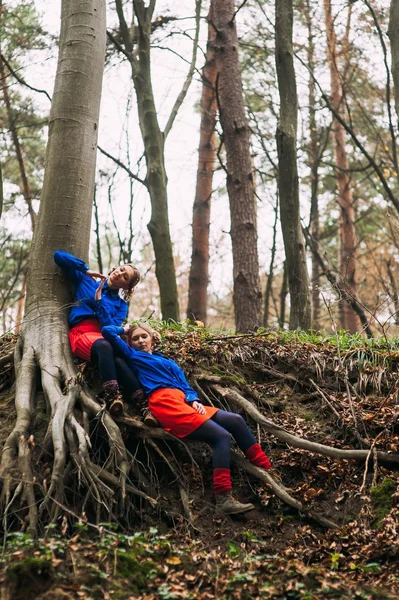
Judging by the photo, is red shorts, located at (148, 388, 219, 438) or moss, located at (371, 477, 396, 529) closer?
moss, located at (371, 477, 396, 529)

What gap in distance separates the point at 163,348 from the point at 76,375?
1.20 metres

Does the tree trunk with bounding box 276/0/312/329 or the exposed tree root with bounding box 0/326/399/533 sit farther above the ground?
the tree trunk with bounding box 276/0/312/329

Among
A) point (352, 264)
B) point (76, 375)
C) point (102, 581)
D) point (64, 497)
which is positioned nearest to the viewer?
point (102, 581)

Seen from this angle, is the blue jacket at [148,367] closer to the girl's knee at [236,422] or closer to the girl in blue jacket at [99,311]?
the girl in blue jacket at [99,311]

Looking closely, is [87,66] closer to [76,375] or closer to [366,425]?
[76,375]

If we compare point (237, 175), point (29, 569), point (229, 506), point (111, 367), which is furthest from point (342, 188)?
point (29, 569)

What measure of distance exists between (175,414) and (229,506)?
825 mm

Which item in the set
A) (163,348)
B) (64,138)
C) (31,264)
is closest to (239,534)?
(163,348)

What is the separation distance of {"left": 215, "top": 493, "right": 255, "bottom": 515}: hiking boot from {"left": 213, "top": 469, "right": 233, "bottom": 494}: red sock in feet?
0.13

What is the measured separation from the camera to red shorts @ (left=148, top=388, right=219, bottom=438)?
17.1 ft

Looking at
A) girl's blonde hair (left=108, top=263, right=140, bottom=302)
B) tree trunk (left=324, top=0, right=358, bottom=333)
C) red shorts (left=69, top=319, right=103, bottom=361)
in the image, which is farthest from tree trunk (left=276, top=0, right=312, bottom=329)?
tree trunk (left=324, top=0, right=358, bottom=333)

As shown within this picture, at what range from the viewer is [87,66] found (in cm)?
646

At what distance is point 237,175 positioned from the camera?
10219 mm

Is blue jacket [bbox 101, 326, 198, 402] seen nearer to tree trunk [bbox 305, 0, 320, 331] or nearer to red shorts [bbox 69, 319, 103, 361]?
red shorts [bbox 69, 319, 103, 361]
